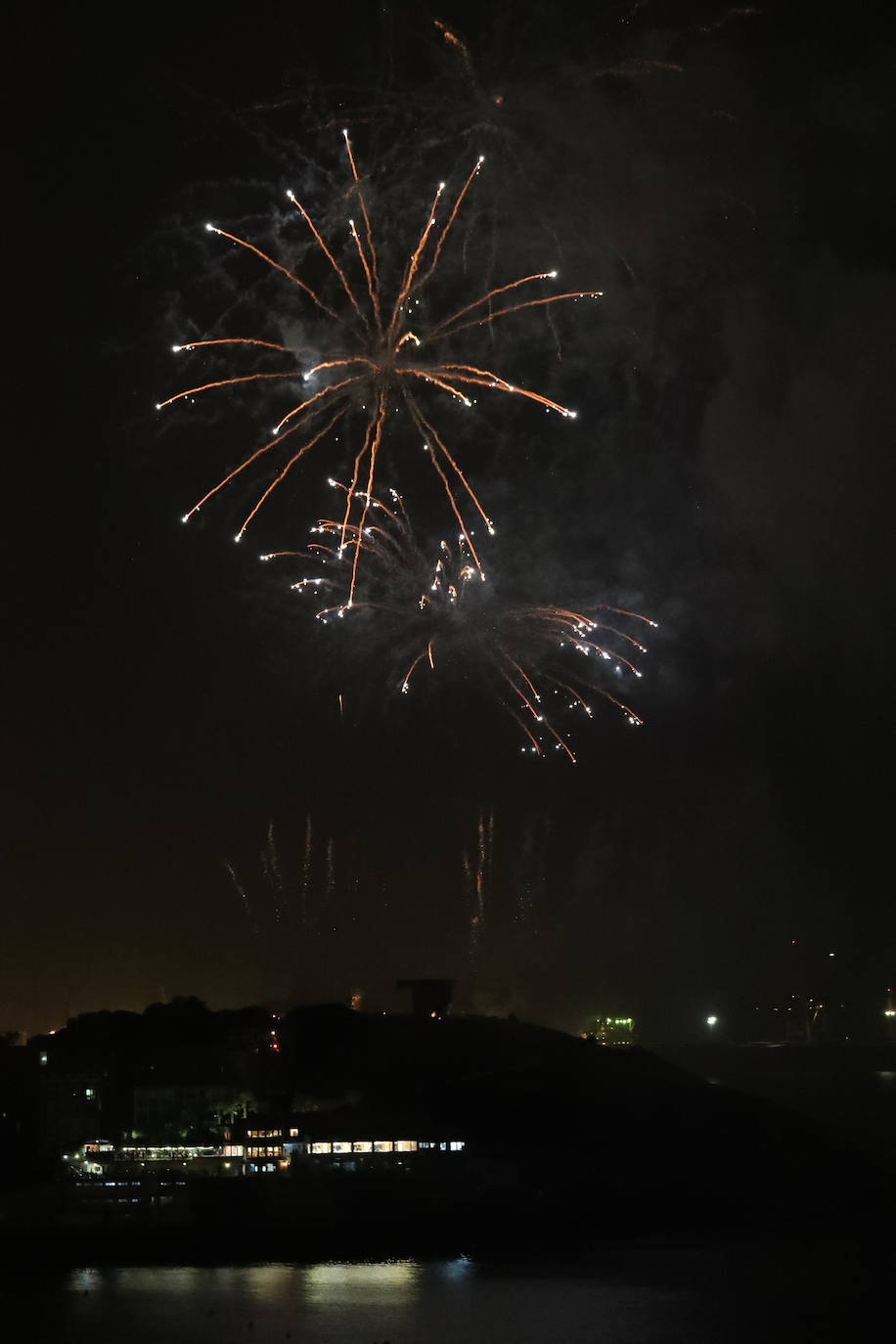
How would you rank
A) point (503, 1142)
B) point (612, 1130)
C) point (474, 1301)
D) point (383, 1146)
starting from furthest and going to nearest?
1. point (612, 1130)
2. point (503, 1142)
3. point (383, 1146)
4. point (474, 1301)

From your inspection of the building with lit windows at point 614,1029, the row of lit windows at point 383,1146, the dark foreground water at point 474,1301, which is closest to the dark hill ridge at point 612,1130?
the row of lit windows at point 383,1146

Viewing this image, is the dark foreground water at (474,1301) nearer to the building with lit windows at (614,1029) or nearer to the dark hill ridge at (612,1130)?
the dark hill ridge at (612,1130)

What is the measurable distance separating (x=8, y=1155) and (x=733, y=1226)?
29.7m

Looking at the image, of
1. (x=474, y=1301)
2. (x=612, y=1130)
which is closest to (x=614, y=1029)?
(x=612, y=1130)

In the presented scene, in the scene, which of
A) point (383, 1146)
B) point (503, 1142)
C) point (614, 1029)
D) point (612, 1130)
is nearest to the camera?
point (383, 1146)

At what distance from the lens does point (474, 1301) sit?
45.3 metres

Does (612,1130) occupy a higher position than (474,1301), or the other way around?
(612,1130)

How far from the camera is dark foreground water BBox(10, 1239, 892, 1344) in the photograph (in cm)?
4097

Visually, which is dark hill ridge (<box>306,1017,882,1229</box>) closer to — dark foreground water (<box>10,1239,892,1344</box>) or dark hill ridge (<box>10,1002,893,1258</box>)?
dark hill ridge (<box>10,1002,893,1258</box>)

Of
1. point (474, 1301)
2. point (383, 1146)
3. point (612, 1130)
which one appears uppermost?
point (612, 1130)

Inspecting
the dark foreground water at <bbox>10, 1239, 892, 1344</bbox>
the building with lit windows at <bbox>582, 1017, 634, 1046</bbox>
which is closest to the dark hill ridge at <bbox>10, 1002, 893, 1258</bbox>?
the dark foreground water at <bbox>10, 1239, 892, 1344</bbox>

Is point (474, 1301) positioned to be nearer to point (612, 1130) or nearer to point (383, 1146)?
point (383, 1146)

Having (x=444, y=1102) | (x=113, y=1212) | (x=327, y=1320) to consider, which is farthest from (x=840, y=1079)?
(x=327, y=1320)

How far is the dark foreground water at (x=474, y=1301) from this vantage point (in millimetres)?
40969
